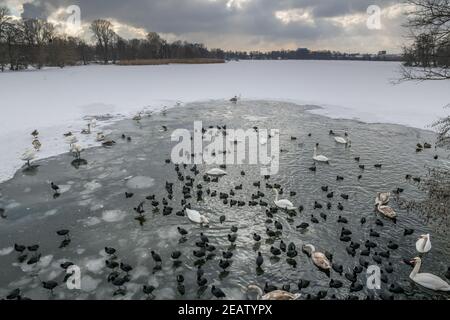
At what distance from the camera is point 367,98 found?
2975 cm

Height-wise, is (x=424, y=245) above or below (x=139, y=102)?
below

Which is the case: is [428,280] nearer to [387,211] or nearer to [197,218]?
[387,211]

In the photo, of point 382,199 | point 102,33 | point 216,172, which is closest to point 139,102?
point 216,172

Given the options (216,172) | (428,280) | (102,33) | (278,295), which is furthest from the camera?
(102,33)

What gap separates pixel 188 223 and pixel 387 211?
564cm

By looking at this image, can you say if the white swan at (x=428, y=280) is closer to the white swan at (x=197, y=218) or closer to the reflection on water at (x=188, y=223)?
the reflection on water at (x=188, y=223)

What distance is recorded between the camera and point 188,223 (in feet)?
29.8

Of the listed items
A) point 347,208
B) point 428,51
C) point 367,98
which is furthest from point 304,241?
point 367,98

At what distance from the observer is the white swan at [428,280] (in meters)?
6.46

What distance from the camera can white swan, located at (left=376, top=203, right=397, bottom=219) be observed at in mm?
9117

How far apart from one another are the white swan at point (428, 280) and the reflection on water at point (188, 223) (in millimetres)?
134

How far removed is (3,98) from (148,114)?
40.7 ft

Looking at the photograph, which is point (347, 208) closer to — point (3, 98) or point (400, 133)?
point (400, 133)
